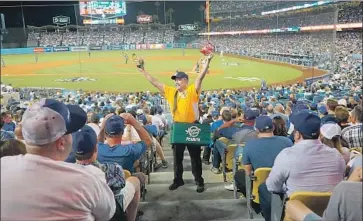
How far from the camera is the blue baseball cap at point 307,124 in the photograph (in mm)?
3006

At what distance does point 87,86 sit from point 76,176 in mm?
24419

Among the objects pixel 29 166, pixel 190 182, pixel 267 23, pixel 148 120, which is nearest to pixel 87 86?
pixel 148 120

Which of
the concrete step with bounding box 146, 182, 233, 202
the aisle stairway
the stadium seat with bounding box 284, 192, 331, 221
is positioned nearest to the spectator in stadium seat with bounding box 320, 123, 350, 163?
the stadium seat with bounding box 284, 192, 331, 221

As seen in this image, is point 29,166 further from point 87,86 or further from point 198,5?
point 198,5

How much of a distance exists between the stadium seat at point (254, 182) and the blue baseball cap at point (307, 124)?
0.65 meters

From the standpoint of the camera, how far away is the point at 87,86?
25422mm

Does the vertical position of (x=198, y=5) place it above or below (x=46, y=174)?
above

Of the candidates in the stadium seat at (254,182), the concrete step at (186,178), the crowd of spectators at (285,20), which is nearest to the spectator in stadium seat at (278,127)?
the stadium seat at (254,182)

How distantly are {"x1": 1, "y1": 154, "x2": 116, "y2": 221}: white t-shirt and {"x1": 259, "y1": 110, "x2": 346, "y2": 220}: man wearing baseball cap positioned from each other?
5.53ft

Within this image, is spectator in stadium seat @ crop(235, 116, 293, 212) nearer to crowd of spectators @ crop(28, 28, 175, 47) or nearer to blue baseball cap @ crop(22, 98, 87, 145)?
blue baseball cap @ crop(22, 98, 87, 145)

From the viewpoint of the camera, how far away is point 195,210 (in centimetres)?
405

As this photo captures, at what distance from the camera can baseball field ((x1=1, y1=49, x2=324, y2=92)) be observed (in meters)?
26.0

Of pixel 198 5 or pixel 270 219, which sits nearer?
pixel 270 219

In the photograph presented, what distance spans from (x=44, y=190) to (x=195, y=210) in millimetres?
2563
